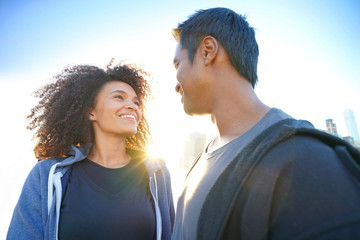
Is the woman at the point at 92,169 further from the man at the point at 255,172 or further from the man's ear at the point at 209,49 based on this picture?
the man's ear at the point at 209,49

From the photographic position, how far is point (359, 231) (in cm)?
66

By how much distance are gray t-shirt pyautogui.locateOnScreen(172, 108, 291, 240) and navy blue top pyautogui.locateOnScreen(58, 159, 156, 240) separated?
2.91 feet

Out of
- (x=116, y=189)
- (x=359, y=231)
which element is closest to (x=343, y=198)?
(x=359, y=231)

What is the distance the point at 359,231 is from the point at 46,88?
3.75 meters

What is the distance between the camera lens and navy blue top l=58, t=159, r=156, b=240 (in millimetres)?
1910

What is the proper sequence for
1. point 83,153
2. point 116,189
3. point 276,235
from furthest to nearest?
point 83,153 → point 116,189 → point 276,235

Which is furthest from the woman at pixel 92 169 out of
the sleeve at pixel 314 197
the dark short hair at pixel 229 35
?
the sleeve at pixel 314 197

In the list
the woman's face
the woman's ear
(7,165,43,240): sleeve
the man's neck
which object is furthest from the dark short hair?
(7,165,43,240): sleeve

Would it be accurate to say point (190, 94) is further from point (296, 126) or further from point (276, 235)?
point (276, 235)

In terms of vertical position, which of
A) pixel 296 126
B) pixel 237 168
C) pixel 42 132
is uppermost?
pixel 42 132

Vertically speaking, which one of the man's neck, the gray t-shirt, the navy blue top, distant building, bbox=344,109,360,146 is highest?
the man's neck

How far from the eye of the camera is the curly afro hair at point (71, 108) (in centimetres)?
275

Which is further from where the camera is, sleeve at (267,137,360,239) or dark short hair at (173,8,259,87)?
dark short hair at (173,8,259,87)

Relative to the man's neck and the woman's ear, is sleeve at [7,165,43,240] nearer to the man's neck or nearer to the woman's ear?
the woman's ear
